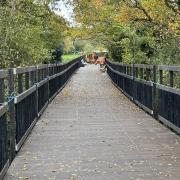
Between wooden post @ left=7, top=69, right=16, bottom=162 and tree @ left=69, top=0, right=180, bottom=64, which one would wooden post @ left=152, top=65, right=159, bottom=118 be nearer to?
tree @ left=69, top=0, right=180, bottom=64

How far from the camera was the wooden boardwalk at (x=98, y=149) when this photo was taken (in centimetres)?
766

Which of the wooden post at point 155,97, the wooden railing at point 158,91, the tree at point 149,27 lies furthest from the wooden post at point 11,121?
the tree at point 149,27

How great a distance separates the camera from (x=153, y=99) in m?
14.0

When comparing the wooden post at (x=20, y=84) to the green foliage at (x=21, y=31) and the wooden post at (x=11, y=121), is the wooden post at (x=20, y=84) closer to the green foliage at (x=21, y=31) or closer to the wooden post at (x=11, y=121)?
the wooden post at (x=11, y=121)

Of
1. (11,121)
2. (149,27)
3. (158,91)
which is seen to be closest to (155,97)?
(158,91)

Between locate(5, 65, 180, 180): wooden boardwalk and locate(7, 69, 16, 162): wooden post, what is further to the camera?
locate(7, 69, 16, 162): wooden post

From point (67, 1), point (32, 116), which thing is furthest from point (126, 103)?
point (67, 1)

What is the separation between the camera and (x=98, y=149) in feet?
31.3

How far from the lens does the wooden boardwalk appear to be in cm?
766

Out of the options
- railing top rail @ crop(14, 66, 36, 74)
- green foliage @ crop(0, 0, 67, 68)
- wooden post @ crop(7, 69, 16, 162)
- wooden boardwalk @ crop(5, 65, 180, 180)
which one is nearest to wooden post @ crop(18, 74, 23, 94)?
railing top rail @ crop(14, 66, 36, 74)

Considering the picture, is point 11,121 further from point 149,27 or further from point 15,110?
point 149,27

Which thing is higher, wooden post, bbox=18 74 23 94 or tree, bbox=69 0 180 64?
tree, bbox=69 0 180 64

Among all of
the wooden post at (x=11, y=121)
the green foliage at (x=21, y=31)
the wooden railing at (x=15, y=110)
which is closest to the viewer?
the wooden railing at (x=15, y=110)

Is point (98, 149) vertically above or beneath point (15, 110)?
beneath
